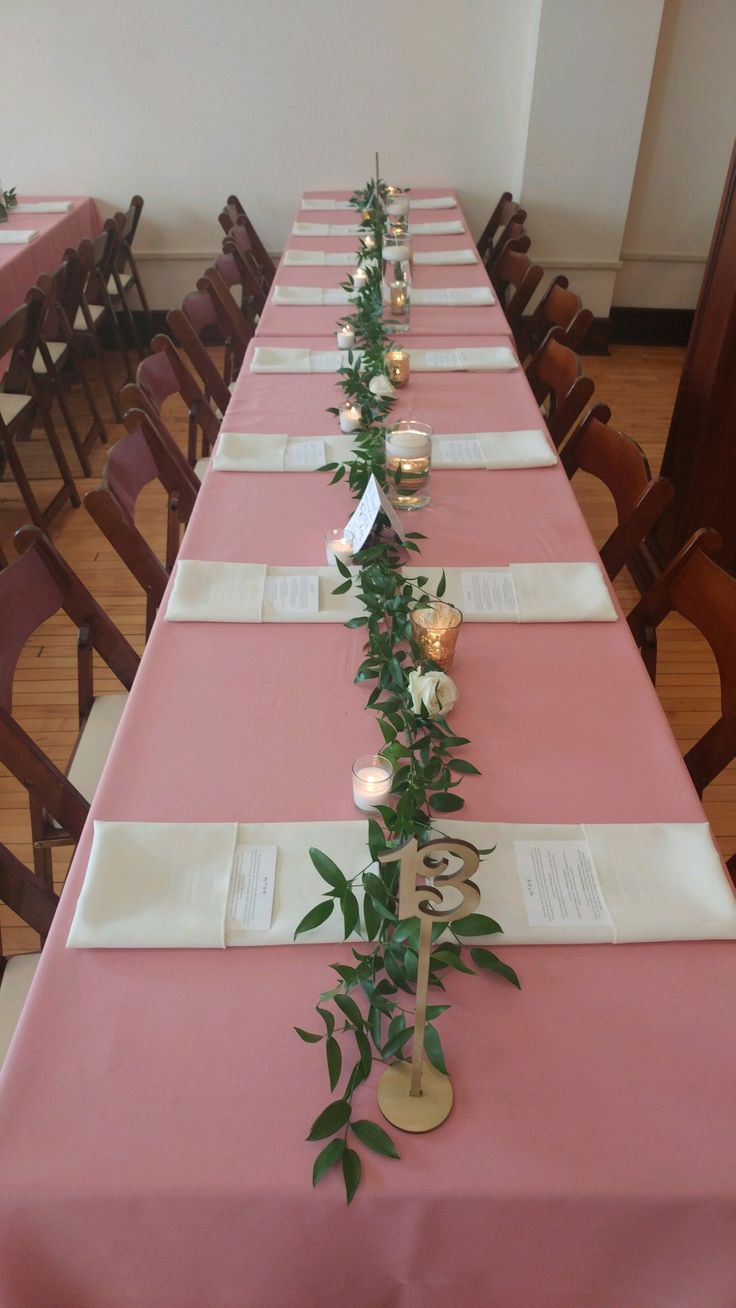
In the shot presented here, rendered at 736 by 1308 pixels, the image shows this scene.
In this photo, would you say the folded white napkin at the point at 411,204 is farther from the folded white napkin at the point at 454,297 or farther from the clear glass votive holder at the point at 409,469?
the clear glass votive holder at the point at 409,469

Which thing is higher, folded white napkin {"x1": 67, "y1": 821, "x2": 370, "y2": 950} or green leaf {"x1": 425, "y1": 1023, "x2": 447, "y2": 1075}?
green leaf {"x1": 425, "y1": 1023, "x2": 447, "y2": 1075}

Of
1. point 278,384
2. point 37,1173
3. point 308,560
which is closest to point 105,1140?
point 37,1173

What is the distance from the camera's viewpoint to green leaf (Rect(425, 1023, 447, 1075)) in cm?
83

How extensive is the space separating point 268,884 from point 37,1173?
357mm

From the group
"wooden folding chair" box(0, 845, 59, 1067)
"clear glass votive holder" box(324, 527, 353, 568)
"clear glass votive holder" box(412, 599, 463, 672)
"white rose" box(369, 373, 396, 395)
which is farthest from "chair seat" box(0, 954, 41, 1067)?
"white rose" box(369, 373, 396, 395)

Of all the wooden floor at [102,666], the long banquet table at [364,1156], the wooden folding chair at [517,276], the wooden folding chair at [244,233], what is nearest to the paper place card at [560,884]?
the long banquet table at [364,1156]

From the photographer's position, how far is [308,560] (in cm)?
165

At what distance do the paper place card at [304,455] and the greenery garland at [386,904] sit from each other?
470mm

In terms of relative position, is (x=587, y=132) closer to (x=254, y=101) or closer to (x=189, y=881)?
(x=254, y=101)

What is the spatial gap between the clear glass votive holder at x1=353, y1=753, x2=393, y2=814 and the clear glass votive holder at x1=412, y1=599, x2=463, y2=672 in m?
0.23

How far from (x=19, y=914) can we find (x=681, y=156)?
15.0 feet

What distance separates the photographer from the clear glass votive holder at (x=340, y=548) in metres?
1.62

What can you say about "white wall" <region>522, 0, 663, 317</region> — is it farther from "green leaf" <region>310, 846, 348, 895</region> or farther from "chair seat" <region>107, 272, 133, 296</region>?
"green leaf" <region>310, 846, 348, 895</region>

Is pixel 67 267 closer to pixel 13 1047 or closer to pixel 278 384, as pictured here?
pixel 278 384
